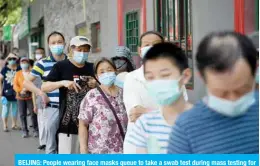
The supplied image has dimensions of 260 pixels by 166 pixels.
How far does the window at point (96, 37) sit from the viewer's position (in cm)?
816

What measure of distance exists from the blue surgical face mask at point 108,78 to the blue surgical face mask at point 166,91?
4.98 ft

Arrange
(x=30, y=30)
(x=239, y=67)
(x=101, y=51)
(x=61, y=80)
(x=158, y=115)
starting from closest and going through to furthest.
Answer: (x=239, y=67), (x=158, y=115), (x=61, y=80), (x=101, y=51), (x=30, y=30)

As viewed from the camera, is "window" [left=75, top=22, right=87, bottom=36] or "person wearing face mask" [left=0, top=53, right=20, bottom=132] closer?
"window" [left=75, top=22, right=87, bottom=36]

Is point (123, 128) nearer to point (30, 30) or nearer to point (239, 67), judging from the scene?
point (239, 67)

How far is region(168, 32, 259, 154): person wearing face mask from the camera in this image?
180 centimetres

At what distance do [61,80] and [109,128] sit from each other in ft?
3.56

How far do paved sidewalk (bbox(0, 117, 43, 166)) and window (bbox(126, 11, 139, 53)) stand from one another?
178 centimetres

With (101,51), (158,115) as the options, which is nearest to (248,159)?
(158,115)

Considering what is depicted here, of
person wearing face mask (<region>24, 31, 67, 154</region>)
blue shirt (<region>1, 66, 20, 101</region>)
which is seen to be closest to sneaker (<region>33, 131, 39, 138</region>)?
blue shirt (<region>1, 66, 20, 101</region>)

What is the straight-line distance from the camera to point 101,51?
7539 millimetres

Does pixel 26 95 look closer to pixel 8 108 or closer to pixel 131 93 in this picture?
pixel 8 108

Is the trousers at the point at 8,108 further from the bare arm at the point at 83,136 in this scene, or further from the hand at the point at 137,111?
the hand at the point at 137,111

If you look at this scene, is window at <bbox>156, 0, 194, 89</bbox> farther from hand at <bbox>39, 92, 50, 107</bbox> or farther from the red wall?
hand at <bbox>39, 92, 50, 107</bbox>

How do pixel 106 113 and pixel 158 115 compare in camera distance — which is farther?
pixel 106 113
